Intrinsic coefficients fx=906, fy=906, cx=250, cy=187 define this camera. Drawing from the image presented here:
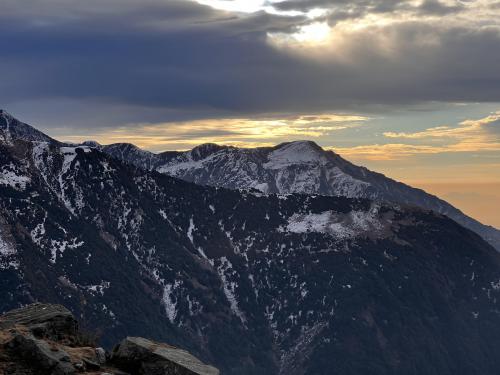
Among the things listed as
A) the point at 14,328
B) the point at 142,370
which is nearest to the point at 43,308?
the point at 14,328

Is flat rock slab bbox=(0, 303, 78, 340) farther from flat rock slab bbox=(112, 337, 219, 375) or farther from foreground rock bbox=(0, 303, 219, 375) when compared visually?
flat rock slab bbox=(112, 337, 219, 375)

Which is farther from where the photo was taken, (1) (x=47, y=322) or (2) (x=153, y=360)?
(1) (x=47, y=322)

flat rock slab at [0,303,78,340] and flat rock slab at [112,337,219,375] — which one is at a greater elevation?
flat rock slab at [0,303,78,340]

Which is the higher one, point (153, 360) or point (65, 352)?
point (65, 352)

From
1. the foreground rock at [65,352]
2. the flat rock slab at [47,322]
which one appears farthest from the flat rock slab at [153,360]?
the flat rock slab at [47,322]

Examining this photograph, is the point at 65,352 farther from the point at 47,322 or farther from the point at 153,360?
the point at 47,322

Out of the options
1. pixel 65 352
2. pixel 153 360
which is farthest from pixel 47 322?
pixel 153 360

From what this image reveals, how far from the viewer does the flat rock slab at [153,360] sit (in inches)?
2477

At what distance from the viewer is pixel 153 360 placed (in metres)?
63.5

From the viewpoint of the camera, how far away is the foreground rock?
2355 inches

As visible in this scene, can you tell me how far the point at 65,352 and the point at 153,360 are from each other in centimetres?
614

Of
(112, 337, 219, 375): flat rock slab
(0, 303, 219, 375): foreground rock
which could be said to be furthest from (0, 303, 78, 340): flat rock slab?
(112, 337, 219, 375): flat rock slab

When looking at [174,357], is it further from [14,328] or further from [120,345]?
[14,328]

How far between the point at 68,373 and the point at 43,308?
12.4 meters
